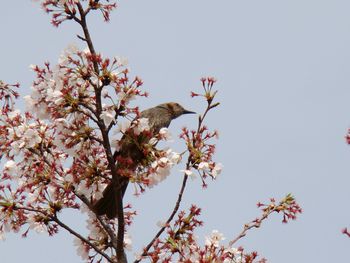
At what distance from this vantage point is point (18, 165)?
7.18 m

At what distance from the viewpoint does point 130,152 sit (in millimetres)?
6742

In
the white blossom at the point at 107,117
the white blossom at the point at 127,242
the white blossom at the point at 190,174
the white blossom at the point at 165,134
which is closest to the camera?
the white blossom at the point at 107,117

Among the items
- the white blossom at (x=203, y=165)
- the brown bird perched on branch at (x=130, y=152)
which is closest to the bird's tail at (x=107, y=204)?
the brown bird perched on branch at (x=130, y=152)

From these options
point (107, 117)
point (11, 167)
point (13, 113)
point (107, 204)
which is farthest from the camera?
point (107, 204)

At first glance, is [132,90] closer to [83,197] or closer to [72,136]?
[72,136]

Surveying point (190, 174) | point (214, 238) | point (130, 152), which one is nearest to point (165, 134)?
point (130, 152)

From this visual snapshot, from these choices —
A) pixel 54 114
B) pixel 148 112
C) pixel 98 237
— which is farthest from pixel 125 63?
pixel 148 112

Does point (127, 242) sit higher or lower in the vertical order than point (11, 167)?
lower

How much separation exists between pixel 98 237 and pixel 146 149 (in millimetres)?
1618

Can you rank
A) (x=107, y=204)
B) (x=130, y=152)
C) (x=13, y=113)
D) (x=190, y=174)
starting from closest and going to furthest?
(x=190, y=174), (x=130, y=152), (x=13, y=113), (x=107, y=204)

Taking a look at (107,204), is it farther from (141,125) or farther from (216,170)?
(216,170)

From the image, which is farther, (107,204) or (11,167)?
(107,204)

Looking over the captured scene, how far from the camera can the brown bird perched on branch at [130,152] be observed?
653 centimetres

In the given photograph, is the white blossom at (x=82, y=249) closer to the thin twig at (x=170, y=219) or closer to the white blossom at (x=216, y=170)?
the thin twig at (x=170, y=219)
